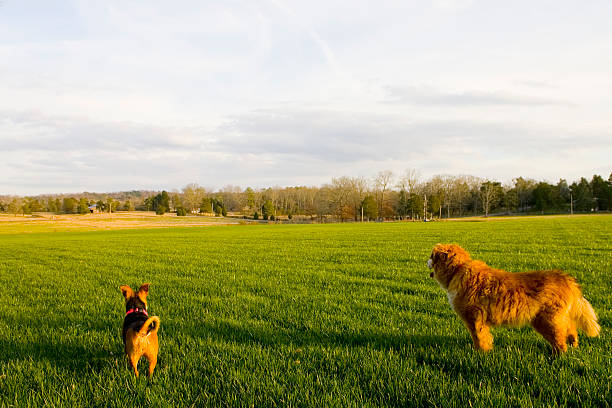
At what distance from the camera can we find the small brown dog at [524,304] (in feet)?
14.4

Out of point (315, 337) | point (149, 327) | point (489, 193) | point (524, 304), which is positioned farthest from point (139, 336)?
point (489, 193)

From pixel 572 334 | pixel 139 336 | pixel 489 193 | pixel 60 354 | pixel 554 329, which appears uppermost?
pixel 489 193

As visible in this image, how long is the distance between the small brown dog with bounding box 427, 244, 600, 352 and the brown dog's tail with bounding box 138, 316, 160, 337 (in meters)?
4.22

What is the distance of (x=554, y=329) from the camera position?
4438 mm

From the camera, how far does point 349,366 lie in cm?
460

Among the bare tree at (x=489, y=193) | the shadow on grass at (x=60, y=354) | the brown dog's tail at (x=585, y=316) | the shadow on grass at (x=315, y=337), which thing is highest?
the bare tree at (x=489, y=193)

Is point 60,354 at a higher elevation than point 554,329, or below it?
below

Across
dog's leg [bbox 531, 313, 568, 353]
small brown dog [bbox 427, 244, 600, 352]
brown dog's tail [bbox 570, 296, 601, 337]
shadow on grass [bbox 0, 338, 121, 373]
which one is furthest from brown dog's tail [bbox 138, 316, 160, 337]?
brown dog's tail [bbox 570, 296, 601, 337]

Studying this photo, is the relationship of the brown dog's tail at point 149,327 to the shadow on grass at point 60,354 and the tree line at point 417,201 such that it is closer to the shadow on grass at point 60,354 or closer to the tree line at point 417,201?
the shadow on grass at point 60,354

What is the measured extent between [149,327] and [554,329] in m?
5.38

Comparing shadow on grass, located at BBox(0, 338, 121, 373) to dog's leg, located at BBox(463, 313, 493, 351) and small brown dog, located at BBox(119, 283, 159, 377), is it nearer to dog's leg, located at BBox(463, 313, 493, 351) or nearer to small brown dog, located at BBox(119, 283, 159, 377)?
small brown dog, located at BBox(119, 283, 159, 377)

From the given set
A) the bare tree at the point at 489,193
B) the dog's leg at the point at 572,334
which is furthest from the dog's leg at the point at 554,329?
the bare tree at the point at 489,193

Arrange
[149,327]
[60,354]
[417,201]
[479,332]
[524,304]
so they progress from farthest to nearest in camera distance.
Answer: [417,201] → [60,354] → [479,332] → [524,304] → [149,327]

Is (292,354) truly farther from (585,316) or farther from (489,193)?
(489,193)
